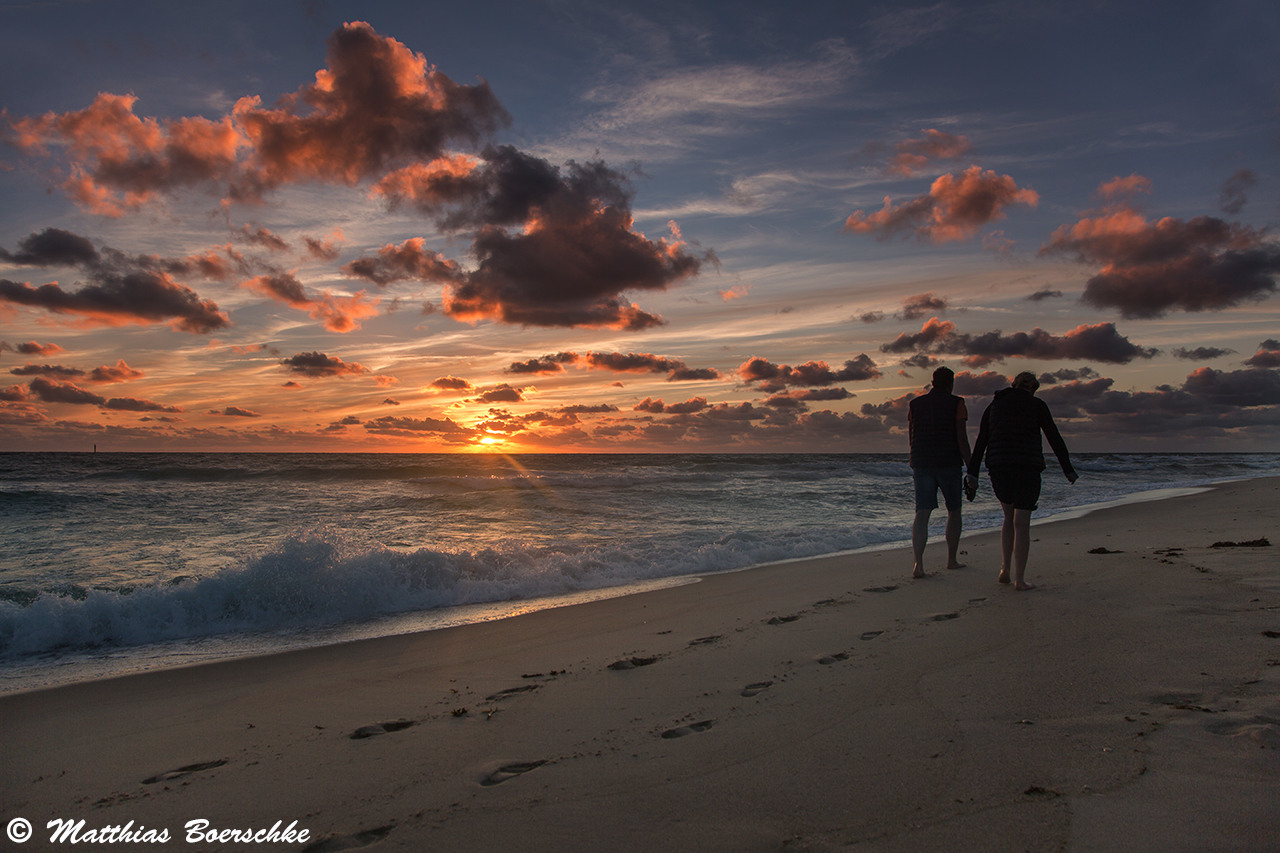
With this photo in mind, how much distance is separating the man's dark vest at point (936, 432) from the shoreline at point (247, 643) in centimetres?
306

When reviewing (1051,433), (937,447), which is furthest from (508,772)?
(937,447)

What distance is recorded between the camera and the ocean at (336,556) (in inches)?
232

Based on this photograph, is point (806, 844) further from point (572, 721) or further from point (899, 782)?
point (572, 721)

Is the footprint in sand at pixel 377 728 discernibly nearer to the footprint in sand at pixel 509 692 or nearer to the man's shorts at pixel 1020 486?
the footprint in sand at pixel 509 692

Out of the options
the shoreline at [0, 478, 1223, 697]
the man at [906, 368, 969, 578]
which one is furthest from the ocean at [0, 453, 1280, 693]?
the man at [906, 368, 969, 578]

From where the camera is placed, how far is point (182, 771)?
9.59 feet

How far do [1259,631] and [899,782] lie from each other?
3.10 meters

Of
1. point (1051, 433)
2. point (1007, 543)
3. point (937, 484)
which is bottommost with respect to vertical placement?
point (1007, 543)

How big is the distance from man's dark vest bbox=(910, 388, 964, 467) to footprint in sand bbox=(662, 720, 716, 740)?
15.2 ft

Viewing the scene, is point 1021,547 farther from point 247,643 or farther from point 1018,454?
point 247,643

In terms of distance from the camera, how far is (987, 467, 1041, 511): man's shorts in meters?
5.69

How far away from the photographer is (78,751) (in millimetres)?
3264

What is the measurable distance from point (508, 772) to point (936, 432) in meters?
5.63

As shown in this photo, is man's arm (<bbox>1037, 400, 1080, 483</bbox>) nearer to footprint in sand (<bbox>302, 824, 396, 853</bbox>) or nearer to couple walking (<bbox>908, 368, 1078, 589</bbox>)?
couple walking (<bbox>908, 368, 1078, 589</bbox>)
